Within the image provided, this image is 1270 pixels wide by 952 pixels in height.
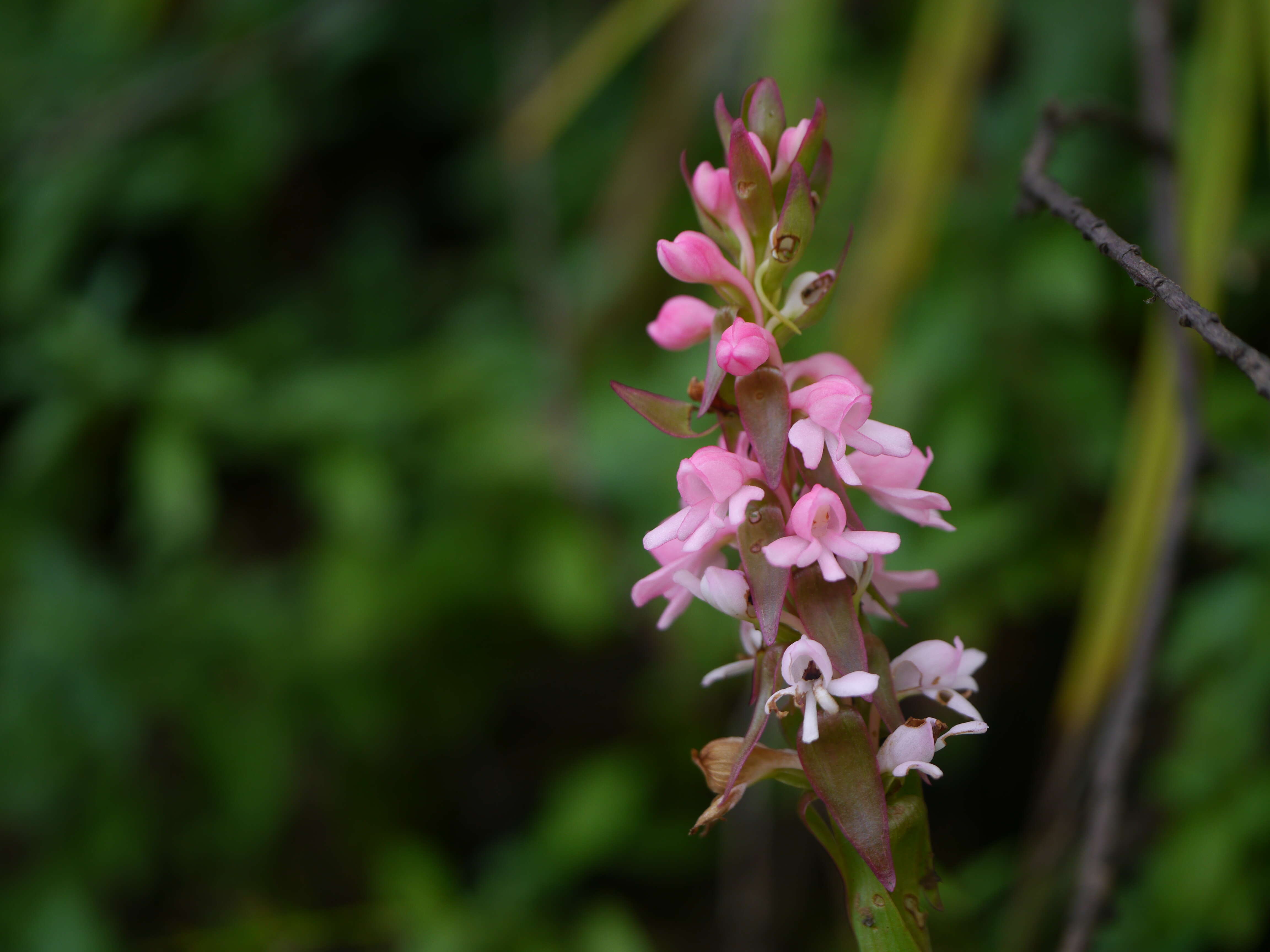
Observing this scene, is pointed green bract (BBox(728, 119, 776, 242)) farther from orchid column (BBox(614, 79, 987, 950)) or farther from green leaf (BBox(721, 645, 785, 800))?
green leaf (BBox(721, 645, 785, 800))

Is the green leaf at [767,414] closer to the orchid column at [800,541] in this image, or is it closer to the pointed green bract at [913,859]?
the orchid column at [800,541]

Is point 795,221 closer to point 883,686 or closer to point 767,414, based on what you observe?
point 767,414

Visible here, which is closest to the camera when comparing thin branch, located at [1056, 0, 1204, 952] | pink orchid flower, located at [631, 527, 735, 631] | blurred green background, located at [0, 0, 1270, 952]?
pink orchid flower, located at [631, 527, 735, 631]

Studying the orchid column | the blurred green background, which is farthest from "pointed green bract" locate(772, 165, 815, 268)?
the blurred green background

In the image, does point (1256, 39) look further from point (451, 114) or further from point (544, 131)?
point (451, 114)

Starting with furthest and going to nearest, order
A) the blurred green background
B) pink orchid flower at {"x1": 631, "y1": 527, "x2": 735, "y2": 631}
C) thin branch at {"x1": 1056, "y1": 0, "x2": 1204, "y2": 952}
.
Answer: the blurred green background → thin branch at {"x1": 1056, "y1": 0, "x2": 1204, "y2": 952} → pink orchid flower at {"x1": 631, "y1": 527, "x2": 735, "y2": 631}

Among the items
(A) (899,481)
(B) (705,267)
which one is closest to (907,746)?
(A) (899,481)
